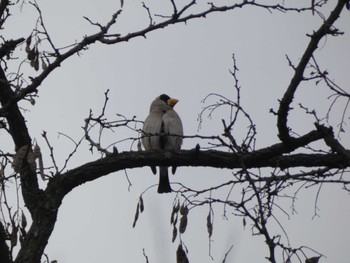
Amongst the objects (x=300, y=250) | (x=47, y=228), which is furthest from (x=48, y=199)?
(x=300, y=250)

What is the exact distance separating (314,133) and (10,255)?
1.93 metres

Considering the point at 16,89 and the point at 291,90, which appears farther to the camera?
the point at 16,89

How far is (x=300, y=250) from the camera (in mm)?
3352

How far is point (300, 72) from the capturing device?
13.2ft

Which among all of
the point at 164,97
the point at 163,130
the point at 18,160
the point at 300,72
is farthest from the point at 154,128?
the point at 300,72

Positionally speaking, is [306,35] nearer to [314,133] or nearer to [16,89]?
[314,133]

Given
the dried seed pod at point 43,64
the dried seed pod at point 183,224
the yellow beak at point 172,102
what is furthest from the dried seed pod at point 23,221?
the yellow beak at point 172,102

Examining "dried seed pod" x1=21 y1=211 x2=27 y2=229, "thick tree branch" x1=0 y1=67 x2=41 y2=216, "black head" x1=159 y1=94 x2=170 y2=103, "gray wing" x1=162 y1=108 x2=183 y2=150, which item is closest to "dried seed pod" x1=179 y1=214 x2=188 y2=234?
"dried seed pod" x1=21 y1=211 x2=27 y2=229

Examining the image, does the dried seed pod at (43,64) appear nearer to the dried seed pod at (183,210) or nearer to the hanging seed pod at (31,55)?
the hanging seed pod at (31,55)

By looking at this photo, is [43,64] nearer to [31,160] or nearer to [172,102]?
[31,160]

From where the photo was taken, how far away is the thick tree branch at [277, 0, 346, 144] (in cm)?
379

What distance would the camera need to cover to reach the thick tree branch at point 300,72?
3791 millimetres

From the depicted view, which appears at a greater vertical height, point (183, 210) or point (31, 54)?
point (31, 54)

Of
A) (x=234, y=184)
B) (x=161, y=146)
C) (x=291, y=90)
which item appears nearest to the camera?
(x=234, y=184)
